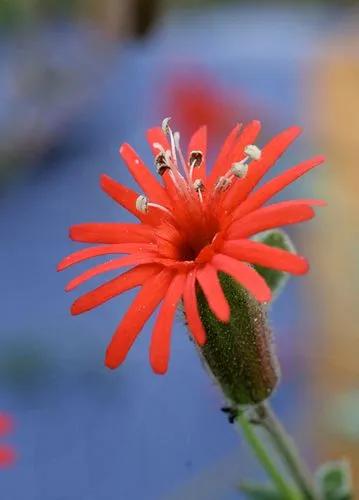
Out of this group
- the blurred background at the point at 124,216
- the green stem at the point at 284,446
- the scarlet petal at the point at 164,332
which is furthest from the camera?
the blurred background at the point at 124,216

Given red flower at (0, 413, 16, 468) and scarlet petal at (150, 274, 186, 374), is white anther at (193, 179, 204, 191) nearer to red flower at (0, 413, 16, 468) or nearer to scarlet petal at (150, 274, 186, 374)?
scarlet petal at (150, 274, 186, 374)

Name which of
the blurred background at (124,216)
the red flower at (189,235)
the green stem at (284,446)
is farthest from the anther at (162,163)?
the blurred background at (124,216)

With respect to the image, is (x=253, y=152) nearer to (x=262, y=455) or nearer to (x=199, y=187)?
(x=199, y=187)

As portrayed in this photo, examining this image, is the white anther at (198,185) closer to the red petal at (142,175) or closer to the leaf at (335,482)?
the red petal at (142,175)

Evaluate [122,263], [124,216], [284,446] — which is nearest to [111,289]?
[122,263]

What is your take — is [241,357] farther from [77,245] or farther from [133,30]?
[77,245]

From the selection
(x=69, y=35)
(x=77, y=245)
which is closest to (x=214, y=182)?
(x=77, y=245)

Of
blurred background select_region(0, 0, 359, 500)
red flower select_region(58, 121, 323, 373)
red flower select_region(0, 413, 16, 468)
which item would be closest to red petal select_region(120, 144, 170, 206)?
red flower select_region(58, 121, 323, 373)

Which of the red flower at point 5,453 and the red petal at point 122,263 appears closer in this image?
the red petal at point 122,263
